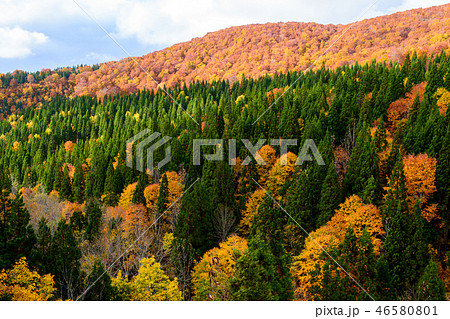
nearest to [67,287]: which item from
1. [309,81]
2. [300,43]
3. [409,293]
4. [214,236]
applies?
[214,236]

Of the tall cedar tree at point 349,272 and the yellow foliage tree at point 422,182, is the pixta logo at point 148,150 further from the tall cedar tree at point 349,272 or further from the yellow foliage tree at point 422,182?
the yellow foliage tree at point 422,182

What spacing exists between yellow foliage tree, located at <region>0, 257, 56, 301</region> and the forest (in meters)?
0.09

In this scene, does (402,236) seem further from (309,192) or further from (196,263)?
(196,263)

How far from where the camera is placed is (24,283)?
20.6 m

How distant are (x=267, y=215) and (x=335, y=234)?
710 centimetres

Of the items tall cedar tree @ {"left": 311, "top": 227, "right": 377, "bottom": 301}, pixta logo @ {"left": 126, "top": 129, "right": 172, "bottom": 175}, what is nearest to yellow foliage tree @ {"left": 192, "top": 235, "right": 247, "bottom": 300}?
tall cedar tree @ {"left": 311, "top": 227, "right": 377, "bottom": 301}

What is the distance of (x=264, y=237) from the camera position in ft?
89.0

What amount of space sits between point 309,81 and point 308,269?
220ft

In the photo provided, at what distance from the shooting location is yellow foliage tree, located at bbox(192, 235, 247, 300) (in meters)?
24.8

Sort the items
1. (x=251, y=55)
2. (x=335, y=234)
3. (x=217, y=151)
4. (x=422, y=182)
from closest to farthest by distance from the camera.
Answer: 1. (x=335, y=234)
2. (x=422, y=182)
3. (x=217, y=151)
4. (x=251, y=55)

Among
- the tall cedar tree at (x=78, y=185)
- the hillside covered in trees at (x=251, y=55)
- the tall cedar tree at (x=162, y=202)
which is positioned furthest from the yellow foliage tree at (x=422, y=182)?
the hillside covered in trees at (x=251, y=55)

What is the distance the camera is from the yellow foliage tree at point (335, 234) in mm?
27175

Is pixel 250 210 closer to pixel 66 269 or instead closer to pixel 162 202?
pixel 162 202

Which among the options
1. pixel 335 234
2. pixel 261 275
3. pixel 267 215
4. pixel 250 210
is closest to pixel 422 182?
pixel 335 234
